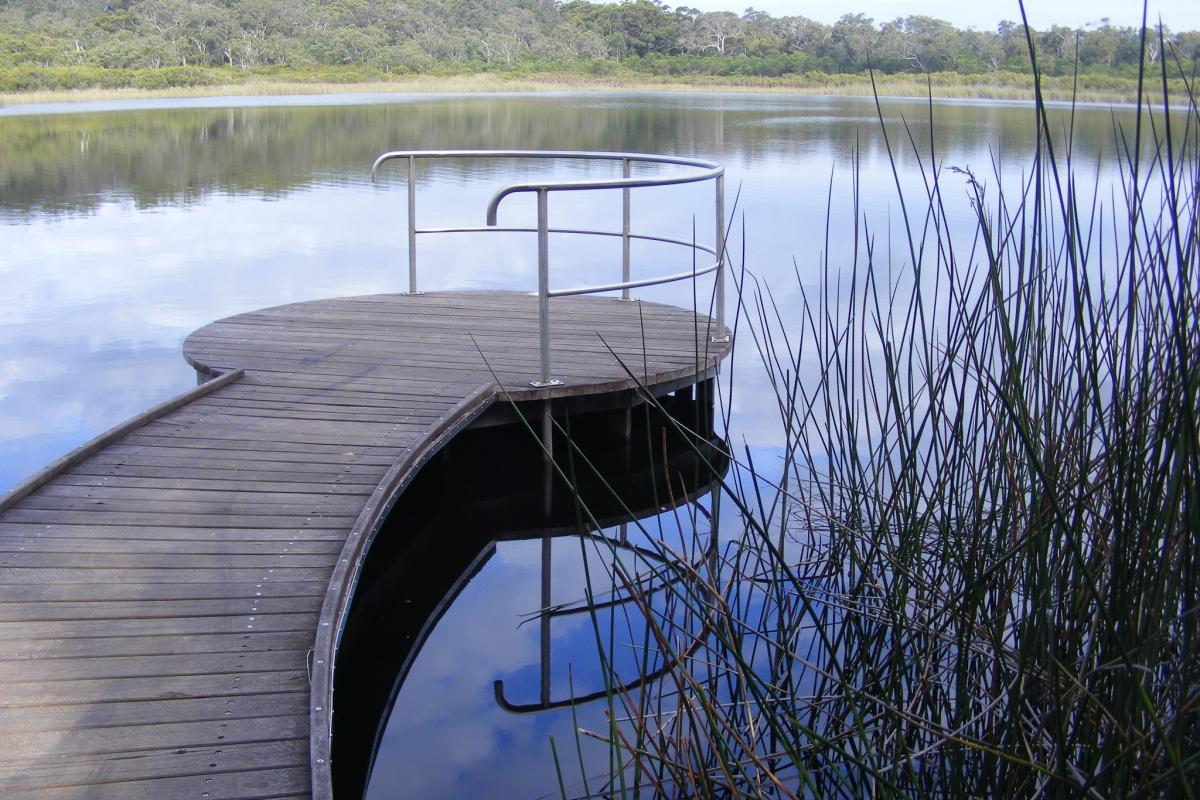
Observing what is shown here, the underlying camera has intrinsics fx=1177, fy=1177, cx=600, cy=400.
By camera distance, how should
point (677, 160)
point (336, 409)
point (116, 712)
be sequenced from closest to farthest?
point (116, 712) < point (336, 409) < point (677, 160)

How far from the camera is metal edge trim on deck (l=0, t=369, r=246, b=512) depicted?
2.71m

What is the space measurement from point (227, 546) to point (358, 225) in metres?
7.96

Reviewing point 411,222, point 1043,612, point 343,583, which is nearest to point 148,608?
point 343,583

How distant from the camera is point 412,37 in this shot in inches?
1400

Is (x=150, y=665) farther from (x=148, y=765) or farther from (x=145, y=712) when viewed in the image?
(x=148, y=765)

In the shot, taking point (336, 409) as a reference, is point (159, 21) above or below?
above

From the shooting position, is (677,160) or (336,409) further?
(677,160)

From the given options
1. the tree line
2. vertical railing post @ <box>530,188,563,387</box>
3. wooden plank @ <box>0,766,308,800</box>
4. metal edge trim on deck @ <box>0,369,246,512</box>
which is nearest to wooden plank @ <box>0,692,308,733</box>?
wooden plank @ <box>0,766,308,800</box>

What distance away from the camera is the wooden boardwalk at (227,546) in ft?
5.84

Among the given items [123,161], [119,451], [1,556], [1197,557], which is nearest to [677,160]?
[119,451]

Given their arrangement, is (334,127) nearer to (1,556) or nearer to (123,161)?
(123,161)

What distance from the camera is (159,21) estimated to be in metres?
33.3

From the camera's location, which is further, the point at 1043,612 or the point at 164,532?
the point at 164,532

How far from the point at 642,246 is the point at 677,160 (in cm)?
487
